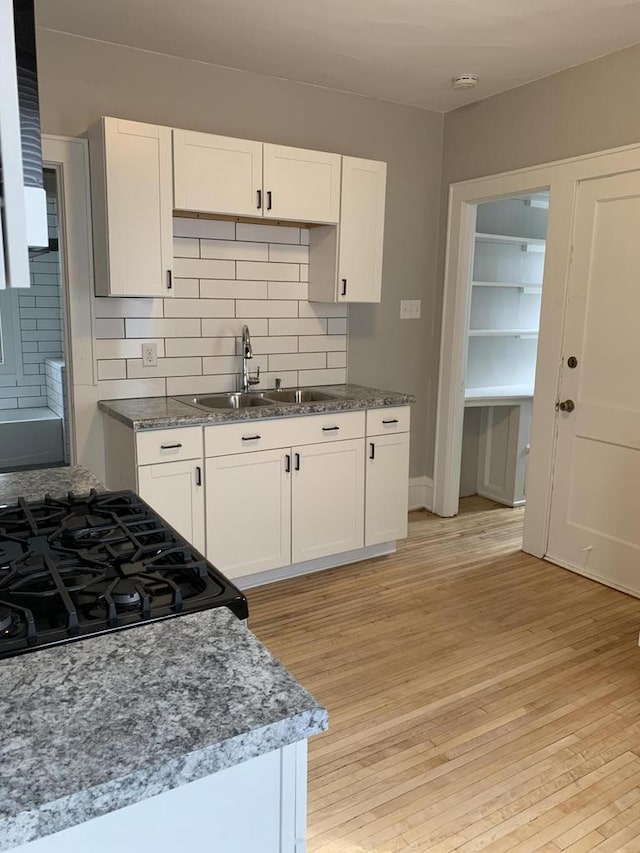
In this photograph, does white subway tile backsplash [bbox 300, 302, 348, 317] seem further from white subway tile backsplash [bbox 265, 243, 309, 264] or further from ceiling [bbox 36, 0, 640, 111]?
ceiling [bbox 36, 0, 640, 111]

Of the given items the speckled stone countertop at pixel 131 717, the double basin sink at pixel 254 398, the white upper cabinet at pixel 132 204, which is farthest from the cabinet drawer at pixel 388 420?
the speckled stone countertop at pixel 131 717

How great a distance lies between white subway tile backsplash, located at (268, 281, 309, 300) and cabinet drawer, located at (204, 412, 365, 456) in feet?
2.75

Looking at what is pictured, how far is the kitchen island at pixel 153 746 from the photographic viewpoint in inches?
27.1

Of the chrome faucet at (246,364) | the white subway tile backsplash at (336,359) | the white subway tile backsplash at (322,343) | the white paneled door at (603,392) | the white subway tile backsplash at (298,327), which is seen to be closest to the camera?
the white paneled door at (603,392)

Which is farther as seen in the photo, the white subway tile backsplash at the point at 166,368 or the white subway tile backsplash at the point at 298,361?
the white subway tile backsplash at the point at 298,361

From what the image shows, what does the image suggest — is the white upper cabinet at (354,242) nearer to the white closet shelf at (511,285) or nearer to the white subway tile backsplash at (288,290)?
the white subway tile backsplash at (288,290)

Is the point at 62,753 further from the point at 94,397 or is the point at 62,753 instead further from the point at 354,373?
the point at 354,373

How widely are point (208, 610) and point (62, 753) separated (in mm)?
365

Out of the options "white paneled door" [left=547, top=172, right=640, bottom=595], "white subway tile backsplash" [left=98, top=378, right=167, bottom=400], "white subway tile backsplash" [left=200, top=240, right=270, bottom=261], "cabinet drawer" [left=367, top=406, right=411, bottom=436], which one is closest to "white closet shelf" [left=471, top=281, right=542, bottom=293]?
"white paneled door" [left=547, top=172, right=640, bottom=595]

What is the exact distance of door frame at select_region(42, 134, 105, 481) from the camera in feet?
10.0

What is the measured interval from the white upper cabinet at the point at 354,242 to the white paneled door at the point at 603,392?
1.05 metres

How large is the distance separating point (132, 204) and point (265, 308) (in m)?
0.97

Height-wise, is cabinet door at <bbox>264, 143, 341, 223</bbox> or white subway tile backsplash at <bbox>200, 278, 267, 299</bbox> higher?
cabinet door at <bbox>264, 143, 341, 223</bbox>

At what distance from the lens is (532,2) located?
2.62 meters
